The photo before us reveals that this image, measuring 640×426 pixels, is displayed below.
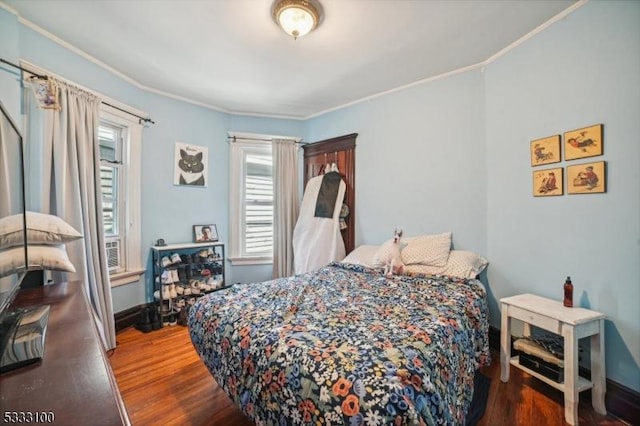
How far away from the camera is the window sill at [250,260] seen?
3.65 metres

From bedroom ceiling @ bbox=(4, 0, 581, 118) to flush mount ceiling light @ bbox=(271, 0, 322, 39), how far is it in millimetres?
60

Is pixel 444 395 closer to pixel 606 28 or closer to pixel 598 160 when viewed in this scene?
pixel 598 160

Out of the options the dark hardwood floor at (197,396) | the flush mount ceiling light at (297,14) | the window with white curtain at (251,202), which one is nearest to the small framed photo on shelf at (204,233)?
the window with white curtain at (251,202)

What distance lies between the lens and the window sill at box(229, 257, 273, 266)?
Result: 3.65 m

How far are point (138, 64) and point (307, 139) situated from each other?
2123 millimetres

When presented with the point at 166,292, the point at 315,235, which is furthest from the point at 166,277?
the point at 315,235

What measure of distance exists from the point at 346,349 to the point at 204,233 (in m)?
2.75

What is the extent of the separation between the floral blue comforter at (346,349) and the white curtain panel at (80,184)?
3.67ft

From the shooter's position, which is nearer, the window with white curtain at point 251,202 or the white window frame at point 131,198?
the white window frame at point 131,198

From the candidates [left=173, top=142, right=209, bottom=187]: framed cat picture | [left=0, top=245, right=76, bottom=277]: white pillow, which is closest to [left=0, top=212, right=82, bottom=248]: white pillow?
[left=0, top=245, right=76, bottom=277]: white pillow

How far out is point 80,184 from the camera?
85.9 inches

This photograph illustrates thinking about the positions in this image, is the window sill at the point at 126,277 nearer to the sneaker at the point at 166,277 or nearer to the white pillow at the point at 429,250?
the sneaker at the point at 166,277

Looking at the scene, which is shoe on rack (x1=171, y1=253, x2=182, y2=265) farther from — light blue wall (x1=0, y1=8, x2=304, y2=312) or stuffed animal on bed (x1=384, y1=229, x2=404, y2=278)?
stuffed animal on bed (x1=384, y1=229, x2=404, y2=278)

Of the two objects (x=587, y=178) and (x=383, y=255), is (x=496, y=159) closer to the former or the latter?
(x=587, y=178)
